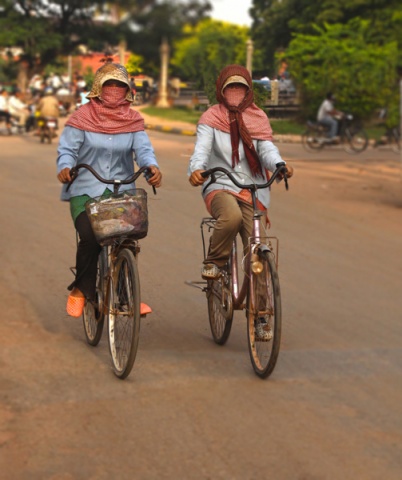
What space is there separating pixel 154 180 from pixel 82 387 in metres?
1.22

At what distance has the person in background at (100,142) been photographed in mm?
6148

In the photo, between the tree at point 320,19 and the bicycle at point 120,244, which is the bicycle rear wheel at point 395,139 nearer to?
the tree at point 320,19

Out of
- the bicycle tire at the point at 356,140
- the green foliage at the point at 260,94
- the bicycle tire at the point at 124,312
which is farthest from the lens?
the bicycle tire at the point at 356,140

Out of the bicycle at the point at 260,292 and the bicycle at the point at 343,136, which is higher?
the bicycle at the point at 260,292

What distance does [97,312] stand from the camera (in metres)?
6.38

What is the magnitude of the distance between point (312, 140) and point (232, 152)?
19.1 metres

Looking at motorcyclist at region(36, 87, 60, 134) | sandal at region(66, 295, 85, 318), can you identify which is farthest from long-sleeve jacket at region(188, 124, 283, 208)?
motorcyclist at region(36, 87, 60, 134)

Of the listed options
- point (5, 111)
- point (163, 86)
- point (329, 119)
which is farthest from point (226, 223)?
point (163, 86)

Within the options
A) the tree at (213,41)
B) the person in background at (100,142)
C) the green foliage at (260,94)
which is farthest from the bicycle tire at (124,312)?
the tree at (213,41)

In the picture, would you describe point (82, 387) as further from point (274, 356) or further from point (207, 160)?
point (207, 160)

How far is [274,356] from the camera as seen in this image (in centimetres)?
565

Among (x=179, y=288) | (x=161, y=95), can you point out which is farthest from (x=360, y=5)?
(x=179, y=288)

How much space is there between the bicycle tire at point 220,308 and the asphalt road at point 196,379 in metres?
0.10

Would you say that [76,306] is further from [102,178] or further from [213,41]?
[213,41]
